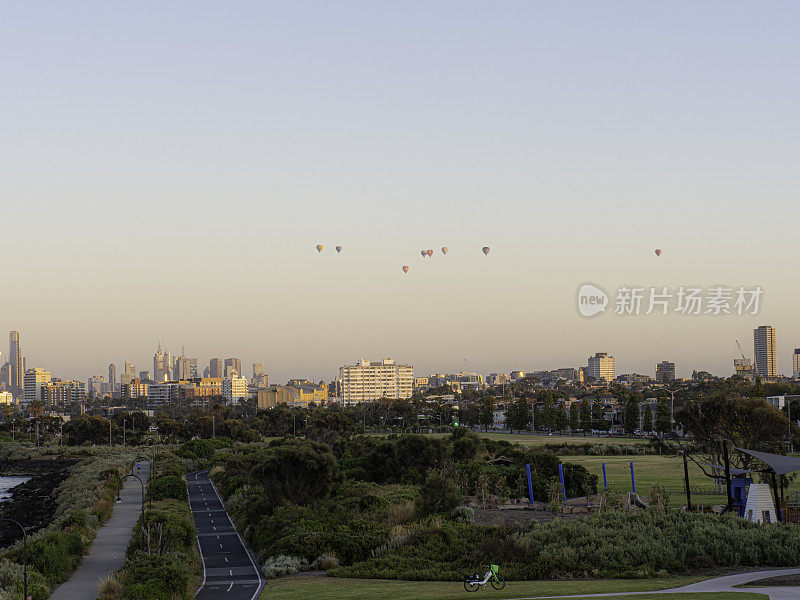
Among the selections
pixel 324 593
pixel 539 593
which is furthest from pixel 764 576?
pixel 324 593

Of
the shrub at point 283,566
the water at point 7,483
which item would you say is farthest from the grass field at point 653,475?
the water at point 7,483

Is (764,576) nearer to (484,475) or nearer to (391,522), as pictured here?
(391,522)

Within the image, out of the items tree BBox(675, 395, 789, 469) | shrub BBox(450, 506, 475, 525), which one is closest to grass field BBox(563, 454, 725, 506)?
tree BBox(675, 395, 789, 469)

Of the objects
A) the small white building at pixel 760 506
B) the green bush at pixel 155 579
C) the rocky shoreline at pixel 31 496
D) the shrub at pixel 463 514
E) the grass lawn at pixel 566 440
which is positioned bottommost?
the rocky shoreline at pixel 31 496

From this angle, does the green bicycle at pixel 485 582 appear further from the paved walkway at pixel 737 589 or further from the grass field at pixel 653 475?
the grass field at pixel 653 475

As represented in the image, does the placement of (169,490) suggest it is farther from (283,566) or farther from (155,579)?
(155,579)

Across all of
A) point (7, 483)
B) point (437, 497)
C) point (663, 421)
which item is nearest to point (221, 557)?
point (437, 497)
